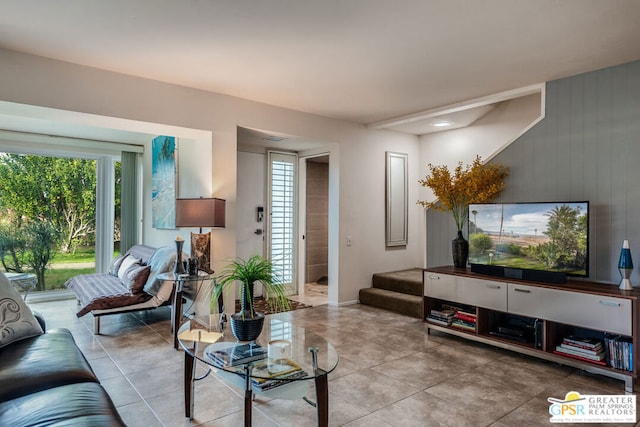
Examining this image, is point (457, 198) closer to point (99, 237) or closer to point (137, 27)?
point (137, 27)

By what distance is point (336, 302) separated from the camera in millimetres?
5223

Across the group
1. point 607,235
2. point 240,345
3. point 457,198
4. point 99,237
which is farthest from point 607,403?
point 99,237

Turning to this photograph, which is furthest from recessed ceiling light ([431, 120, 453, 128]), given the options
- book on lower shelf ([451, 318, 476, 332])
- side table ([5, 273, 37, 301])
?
side table ([5, 273, 37, 301])

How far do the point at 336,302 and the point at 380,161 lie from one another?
2.14m

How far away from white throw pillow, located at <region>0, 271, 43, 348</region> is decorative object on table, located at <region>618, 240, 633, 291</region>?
4113 millimetres

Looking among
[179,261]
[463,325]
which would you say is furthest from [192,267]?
[463,325]

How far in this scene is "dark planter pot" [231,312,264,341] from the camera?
7.29 feet

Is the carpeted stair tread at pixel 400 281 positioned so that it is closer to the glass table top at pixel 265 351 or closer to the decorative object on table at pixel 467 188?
the decorative object on table at pixel 467 188

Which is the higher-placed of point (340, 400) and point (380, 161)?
point (380, 161)

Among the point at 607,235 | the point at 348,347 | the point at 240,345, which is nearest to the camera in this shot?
the point at 240,345

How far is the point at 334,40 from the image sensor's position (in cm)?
286

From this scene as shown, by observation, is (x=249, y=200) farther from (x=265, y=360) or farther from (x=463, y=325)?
(x=265, y=360)

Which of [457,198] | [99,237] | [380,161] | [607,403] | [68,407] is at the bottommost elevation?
[607,403]

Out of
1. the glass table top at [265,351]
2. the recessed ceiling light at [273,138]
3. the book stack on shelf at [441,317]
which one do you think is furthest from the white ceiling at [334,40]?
the book stack on shelf at [441,317]
